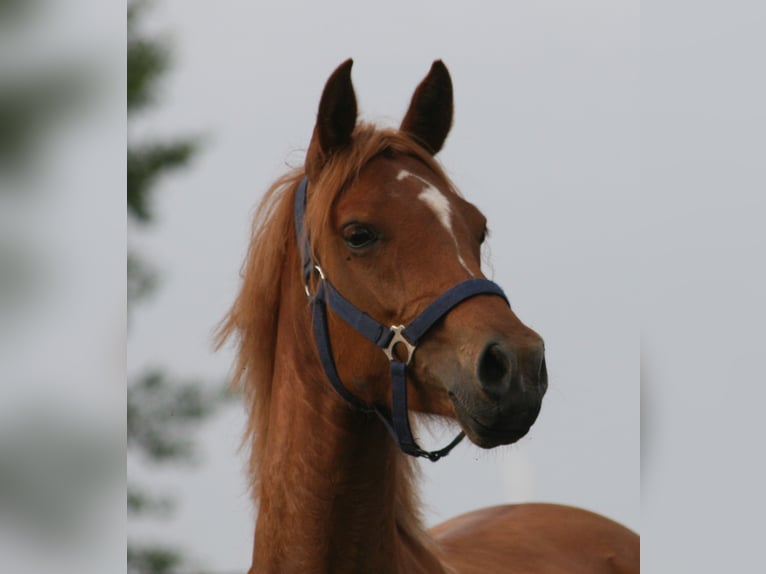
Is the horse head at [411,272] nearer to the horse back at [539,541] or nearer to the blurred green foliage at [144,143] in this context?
the horse back at [539,541]

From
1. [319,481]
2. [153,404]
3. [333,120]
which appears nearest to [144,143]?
[153,404]

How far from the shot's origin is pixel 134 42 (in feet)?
17.1

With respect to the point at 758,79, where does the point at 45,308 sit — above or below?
below

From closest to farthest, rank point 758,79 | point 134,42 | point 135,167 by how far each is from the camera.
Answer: point 758,79
point 134,42
point 135,167

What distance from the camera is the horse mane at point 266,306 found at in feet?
10.3

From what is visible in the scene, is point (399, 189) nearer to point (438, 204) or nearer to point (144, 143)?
→ point (438, 204)

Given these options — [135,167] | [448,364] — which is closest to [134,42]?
[135,167]

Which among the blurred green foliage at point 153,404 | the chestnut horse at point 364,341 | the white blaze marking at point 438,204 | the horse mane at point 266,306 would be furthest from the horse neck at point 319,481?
the blurred green foliage at point 153,404

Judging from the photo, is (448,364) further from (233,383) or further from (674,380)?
(233,383)

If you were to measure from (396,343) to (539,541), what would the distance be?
1970mm

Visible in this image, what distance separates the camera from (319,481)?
9.84 feet

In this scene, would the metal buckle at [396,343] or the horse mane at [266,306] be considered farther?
the horse mane at [266,306]

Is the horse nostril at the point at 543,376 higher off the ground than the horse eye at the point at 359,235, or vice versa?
the horse eye at the point at 359,235

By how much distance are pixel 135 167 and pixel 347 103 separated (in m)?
3.01
